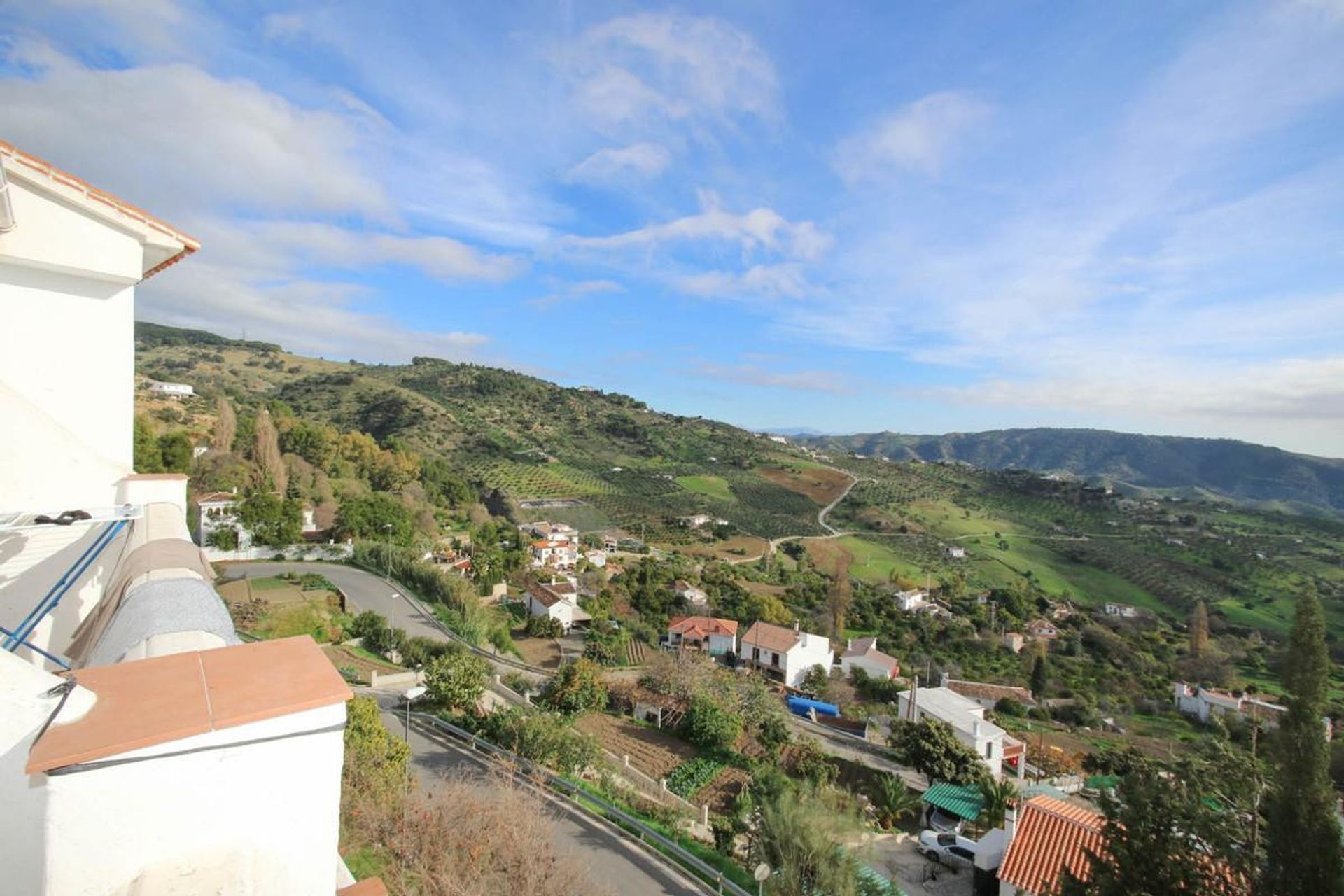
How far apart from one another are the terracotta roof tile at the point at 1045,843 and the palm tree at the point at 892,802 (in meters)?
4.11

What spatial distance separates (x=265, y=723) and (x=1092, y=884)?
867 centimetres

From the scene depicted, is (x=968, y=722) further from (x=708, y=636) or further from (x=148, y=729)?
(x=148, y=729)

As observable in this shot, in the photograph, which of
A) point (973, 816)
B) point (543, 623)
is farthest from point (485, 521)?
point (973, 816)

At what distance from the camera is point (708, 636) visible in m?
35.2

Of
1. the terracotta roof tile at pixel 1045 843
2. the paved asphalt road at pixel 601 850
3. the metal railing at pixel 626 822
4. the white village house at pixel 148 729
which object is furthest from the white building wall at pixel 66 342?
the terracotta roof tile at pixel 1045 843

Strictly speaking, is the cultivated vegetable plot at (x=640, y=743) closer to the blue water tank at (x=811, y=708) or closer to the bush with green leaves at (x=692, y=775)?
the bush with green leaves at (x=692, y=775)

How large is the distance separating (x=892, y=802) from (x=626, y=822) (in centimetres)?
870

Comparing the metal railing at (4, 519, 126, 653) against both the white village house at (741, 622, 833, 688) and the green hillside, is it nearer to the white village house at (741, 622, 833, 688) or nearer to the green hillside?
the white village house at (741, 622, 833, 688)

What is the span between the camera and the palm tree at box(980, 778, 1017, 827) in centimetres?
1500

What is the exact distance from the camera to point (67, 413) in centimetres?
337

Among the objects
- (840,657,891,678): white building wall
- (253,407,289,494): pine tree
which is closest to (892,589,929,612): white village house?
(840,657,891,678): white building wall

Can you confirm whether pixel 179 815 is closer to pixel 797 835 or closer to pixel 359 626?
pixel 797 835

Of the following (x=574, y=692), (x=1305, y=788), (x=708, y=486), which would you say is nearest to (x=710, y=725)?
(x=574, y=692)

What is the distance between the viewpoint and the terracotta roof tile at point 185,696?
126 centimetres
